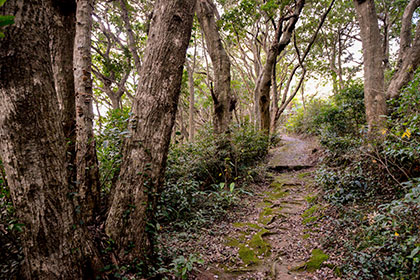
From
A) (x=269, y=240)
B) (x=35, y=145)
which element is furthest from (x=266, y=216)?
(x=35, y=145)

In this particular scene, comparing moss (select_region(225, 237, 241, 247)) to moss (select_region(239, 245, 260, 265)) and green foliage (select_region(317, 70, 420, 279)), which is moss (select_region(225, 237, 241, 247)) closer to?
moss (select_region(239, 245, 260, 265))

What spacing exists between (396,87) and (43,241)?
24.6 ft

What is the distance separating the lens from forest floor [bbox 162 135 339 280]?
2.90m

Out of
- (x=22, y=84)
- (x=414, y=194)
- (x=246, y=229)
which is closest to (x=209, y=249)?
(x=246, y=229)

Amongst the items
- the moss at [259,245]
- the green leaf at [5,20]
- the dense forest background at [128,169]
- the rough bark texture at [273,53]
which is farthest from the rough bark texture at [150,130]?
the rough bark texture at [273,53]

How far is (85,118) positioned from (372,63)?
6070mm

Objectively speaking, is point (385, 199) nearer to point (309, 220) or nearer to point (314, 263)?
point (309, 220)

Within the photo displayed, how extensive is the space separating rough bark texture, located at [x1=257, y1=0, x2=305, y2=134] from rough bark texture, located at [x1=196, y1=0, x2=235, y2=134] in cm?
241

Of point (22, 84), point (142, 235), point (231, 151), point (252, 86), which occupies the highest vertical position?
→ point (252, 86)

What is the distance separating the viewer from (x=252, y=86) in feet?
61.1

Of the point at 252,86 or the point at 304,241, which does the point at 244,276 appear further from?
the point at 252,86

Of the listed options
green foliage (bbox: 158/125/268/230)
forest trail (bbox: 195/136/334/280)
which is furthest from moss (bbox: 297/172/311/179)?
green foliage (bbox: 158/125/268/230)

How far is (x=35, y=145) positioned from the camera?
141 cm

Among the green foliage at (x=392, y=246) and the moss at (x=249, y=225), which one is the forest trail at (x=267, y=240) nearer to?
the moss at (x=249, y=225)
